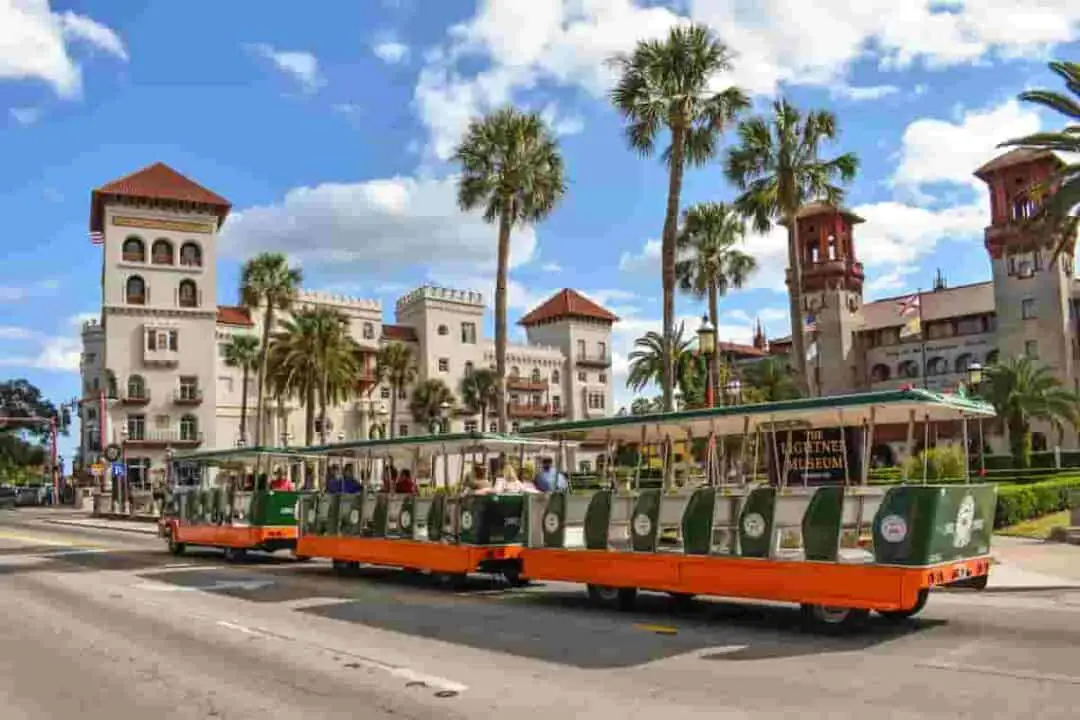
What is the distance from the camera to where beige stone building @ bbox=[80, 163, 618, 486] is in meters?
71.8

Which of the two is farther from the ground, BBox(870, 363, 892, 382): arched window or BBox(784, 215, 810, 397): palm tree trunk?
BBox(870, 363, 892, 382): arched window

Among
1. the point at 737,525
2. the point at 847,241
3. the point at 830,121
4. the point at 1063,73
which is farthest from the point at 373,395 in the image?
the point at 737,525

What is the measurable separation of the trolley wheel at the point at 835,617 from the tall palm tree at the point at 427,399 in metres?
68.1

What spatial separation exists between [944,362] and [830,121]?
5486 centimetres

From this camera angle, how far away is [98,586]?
61.3ft

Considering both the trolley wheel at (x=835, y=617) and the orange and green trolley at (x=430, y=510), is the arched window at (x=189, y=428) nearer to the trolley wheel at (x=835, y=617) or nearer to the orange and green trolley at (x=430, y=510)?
the orange and green trolley at (x=430, y=510)

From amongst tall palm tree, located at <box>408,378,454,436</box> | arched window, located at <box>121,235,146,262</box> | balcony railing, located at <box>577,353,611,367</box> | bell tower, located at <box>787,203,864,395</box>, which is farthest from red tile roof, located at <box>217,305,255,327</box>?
bell tower, located at <box>787,203,864,395</box>

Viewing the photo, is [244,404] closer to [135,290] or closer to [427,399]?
[135,290]

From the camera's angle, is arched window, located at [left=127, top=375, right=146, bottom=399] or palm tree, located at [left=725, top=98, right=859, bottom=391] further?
arched window, located at [left=127, top=375, right=146, bottom=399]

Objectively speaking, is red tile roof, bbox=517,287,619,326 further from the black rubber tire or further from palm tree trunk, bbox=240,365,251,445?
the black rubber tire

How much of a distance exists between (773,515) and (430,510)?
7.05 meters

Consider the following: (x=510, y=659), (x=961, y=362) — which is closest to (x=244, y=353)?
(x=961, y=362)

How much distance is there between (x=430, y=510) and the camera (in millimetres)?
17141

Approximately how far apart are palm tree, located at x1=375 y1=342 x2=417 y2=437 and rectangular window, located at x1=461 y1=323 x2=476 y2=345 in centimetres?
763
